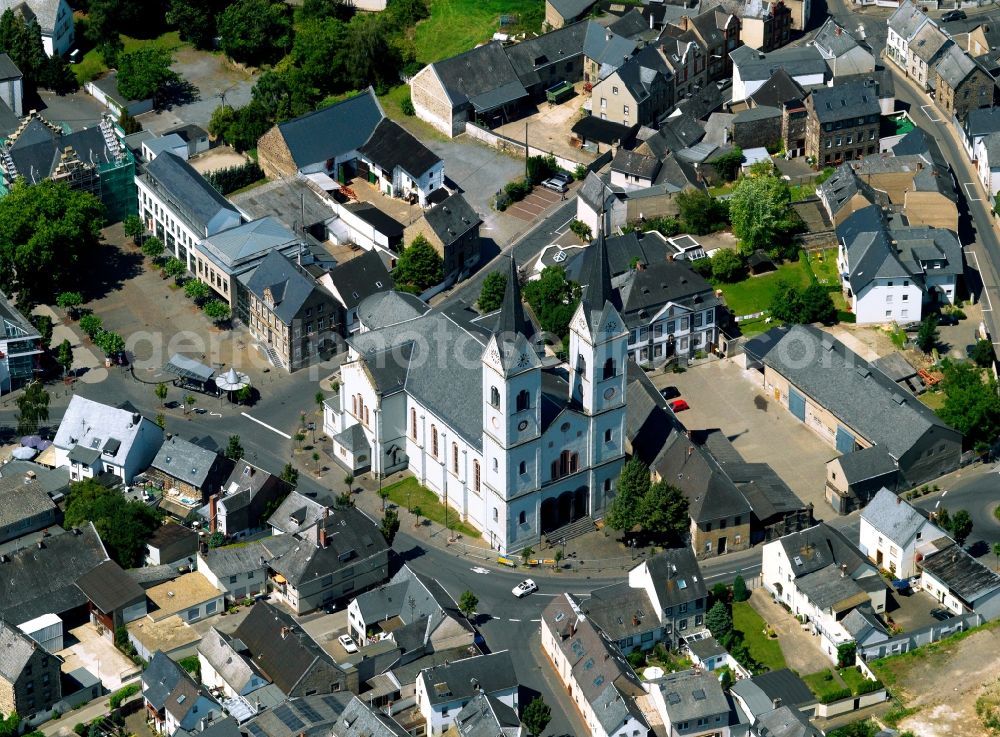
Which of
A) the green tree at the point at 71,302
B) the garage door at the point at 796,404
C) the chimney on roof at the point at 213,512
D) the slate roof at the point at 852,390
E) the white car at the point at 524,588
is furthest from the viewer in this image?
the green tree at the point at 71,302

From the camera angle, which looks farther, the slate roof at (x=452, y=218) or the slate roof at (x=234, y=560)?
the slate roof at (x=452, y=218)

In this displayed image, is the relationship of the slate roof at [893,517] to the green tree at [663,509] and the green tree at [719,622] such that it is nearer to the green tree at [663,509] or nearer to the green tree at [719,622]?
the green tree at [663,509]

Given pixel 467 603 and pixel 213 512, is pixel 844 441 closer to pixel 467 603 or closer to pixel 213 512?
pixel 467 603

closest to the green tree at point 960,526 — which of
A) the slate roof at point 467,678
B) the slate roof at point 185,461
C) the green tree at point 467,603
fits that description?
the green tree at point 467,603

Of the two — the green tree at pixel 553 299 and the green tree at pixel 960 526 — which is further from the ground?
the green tree at pixel 553 299

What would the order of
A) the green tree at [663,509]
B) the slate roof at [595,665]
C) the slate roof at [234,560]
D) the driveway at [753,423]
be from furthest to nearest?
the driveway at [753,423], the green tree at [663,509], the slate roof at [234,560], the slate roof at [595,665]

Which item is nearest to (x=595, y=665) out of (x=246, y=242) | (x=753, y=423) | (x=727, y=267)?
(x=753, y=423)

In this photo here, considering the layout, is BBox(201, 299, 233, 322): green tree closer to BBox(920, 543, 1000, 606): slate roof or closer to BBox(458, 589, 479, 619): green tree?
BBox(458, 589, 479, 619): green tree

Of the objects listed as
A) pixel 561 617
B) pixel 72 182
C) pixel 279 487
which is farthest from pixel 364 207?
pixel 561 617
